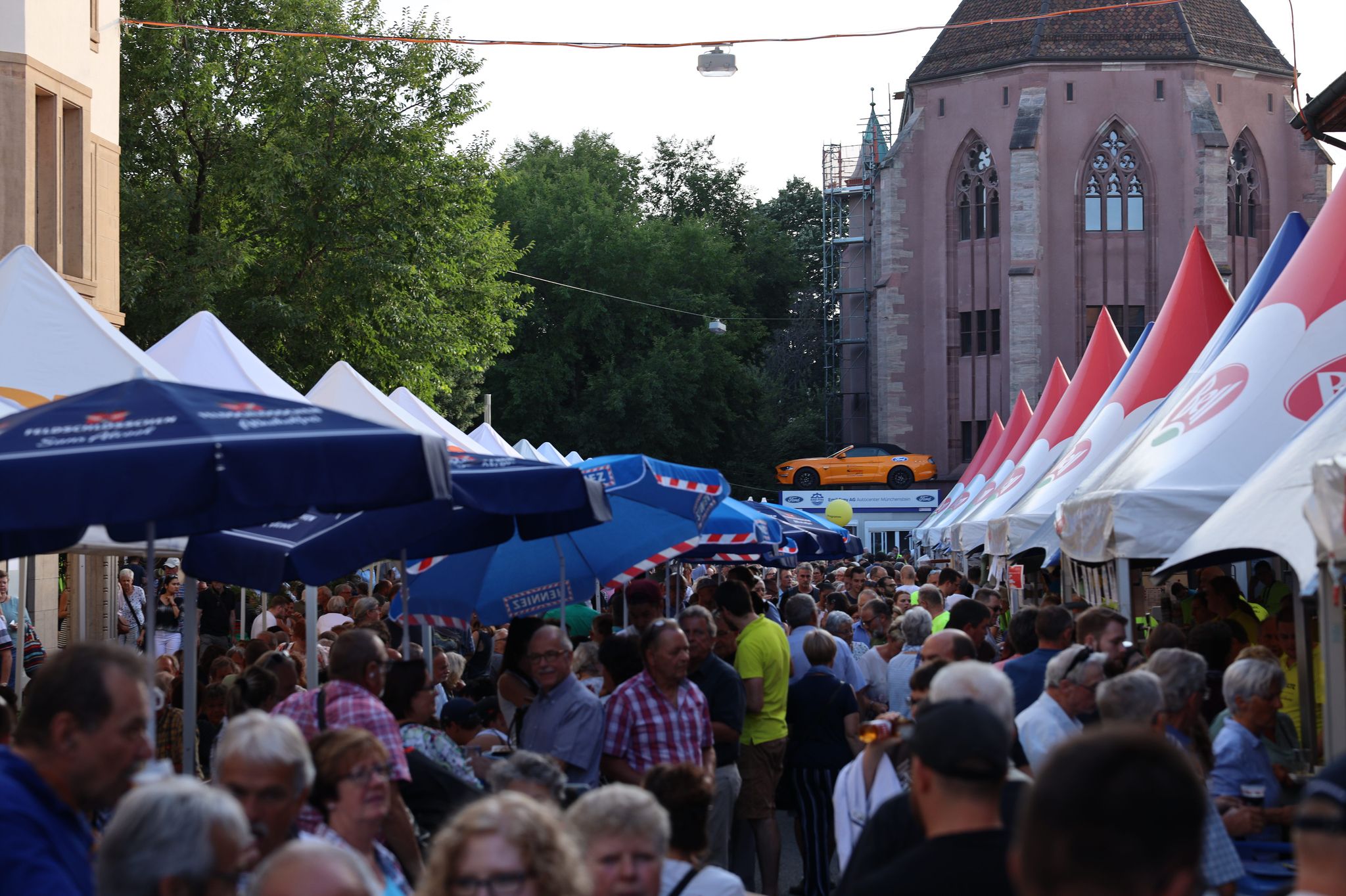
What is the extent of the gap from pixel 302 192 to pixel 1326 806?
2911cm

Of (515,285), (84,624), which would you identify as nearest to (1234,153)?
(515,285)

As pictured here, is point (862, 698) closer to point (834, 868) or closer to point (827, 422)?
point (834, 868)

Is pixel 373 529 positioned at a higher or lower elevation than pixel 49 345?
lower

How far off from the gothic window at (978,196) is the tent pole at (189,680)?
5169 centimetres

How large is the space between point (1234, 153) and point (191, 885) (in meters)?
58.8

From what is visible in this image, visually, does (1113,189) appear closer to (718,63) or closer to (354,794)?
(718,63)

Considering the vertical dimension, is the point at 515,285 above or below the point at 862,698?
above

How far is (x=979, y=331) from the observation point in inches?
2272

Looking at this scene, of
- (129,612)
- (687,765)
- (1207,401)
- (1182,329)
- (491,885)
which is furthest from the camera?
(129,612)

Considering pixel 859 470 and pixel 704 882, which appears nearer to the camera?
pixel 704 882

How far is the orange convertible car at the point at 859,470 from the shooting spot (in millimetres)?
54500

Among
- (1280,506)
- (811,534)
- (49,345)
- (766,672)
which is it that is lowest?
(766,672)

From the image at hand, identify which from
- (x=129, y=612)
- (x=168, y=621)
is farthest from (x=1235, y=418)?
(x=129, y=612)

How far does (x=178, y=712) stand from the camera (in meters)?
8.13
